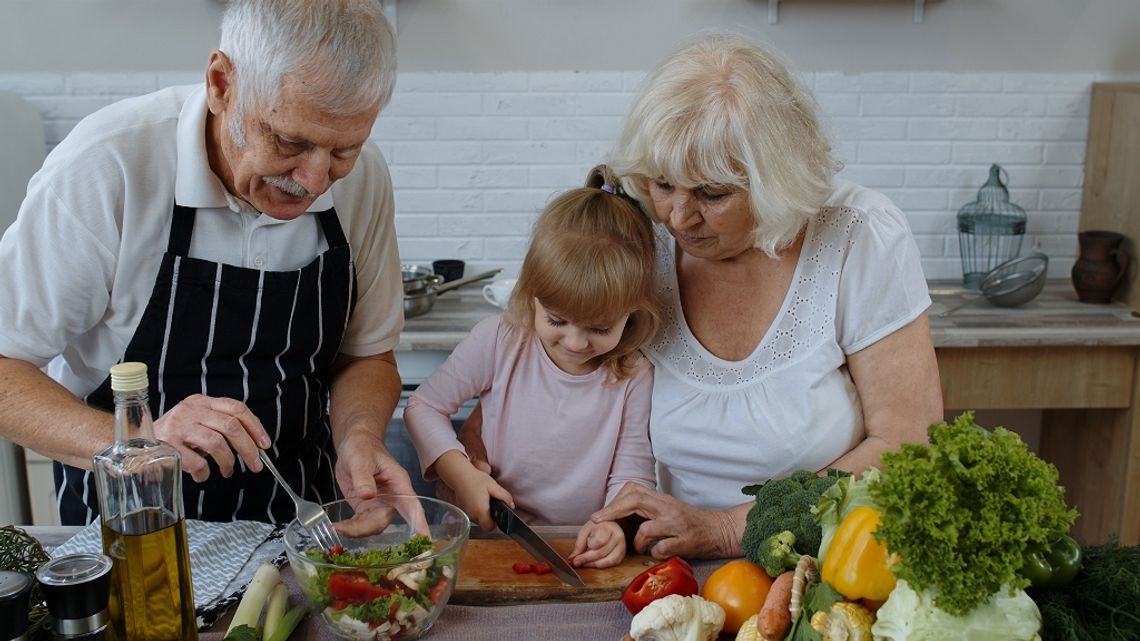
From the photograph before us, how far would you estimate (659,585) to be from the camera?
1.50 m

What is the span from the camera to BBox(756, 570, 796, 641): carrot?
1306mm

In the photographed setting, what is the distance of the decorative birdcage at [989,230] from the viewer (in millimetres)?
3771

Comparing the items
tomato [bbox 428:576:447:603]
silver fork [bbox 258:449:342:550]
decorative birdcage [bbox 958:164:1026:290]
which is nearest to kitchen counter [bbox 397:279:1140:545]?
decorative birdcage [bbox 958:164:1026:290]

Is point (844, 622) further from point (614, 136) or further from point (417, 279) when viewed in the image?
point (614, 136)

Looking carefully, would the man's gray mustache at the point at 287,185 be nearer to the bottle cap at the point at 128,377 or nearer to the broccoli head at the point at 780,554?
the bottle cap at the point at 128,377

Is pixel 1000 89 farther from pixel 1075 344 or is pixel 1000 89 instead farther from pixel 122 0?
pixel 122 0

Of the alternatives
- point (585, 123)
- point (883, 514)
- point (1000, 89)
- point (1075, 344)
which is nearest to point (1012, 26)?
point (1000, 89)

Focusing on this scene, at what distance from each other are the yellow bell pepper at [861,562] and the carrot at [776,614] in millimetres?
66

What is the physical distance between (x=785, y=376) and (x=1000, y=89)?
2334mm

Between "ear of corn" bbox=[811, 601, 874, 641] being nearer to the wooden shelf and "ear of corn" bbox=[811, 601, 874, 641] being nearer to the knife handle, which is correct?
the knife handle

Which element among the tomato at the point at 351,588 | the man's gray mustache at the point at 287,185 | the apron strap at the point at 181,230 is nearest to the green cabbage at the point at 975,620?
the tomato at the point at 351,588

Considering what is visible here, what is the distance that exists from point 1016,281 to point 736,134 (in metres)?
1.99

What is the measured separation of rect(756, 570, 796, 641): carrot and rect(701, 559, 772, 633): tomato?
2.9 inches

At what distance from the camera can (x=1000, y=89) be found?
3.83 meters
